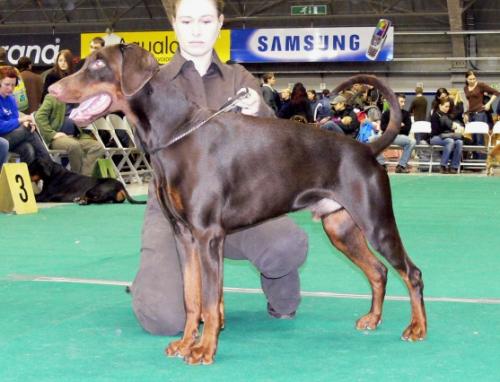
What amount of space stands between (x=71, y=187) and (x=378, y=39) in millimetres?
13624

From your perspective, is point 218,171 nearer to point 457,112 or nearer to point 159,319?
point 159,319

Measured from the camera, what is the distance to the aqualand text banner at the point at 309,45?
21844 mm

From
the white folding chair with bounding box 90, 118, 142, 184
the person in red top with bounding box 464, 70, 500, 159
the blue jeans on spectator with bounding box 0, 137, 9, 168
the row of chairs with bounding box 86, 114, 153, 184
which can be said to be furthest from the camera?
the person in red top with bounding box 464, 70, 500, 159

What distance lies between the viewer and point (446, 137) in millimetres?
16375

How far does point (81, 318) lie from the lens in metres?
3.75

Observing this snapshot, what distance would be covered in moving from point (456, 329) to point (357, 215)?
678 millimetres

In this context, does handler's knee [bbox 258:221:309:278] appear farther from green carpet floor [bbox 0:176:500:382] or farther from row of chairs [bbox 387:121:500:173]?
row of chairs [bbox 387:121:500:173]

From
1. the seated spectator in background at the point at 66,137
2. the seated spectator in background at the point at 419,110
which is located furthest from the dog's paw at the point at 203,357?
the seated spectator in background at the point at 419,110

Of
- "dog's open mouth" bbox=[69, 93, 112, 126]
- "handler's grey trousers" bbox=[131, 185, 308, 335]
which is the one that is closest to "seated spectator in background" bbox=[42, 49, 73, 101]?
"handler's grey trousers" bbox=[131, 185, 308, 335]

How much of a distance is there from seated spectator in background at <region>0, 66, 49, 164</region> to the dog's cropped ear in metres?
6.41

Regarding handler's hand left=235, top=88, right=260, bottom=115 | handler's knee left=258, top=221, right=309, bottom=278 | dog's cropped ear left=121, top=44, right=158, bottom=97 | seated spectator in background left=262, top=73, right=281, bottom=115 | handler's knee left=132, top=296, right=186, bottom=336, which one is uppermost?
dog's cropped ear left=121, top=44, right=158, bottom=97

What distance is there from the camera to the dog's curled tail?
3.48 m

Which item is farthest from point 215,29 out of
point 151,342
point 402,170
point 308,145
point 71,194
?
point 402,170

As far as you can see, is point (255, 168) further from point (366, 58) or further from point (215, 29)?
point (366, 58)
